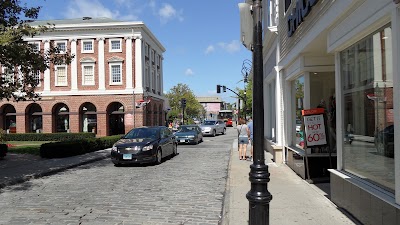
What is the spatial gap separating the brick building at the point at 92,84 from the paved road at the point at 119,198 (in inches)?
1312

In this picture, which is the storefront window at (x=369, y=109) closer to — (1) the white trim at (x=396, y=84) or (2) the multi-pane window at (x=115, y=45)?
(1) the white trim at (x=396, y=84)

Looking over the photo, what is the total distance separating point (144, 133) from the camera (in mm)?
15438

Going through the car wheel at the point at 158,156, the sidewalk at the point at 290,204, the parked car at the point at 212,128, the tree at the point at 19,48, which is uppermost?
the tree at the point at 19,48

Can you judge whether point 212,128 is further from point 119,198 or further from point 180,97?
point 180,97

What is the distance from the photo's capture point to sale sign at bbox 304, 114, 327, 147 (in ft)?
30.1

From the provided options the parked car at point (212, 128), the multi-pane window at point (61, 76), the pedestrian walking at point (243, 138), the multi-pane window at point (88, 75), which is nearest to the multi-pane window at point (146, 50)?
the multi-pane window at point (88, 75)

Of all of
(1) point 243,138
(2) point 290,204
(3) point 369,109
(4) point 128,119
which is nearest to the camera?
(3) point 369,109

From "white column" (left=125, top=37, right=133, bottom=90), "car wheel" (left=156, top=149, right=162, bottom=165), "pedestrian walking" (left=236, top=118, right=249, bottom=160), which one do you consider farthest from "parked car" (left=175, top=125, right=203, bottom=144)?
"white column" (left=125, top=37, right=133, bottom=90)

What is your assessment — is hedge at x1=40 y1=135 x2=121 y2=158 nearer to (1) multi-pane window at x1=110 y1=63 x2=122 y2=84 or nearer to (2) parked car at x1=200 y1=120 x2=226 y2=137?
(2) parked car at x1=200 y1=120 x2=226 y2=137

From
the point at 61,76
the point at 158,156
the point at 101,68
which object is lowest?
the point at 158,156

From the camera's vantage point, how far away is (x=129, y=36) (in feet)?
149

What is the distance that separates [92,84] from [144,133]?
33.3 meters

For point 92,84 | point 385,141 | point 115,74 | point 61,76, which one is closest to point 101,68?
point 115,74

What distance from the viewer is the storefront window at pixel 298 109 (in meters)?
11.1
